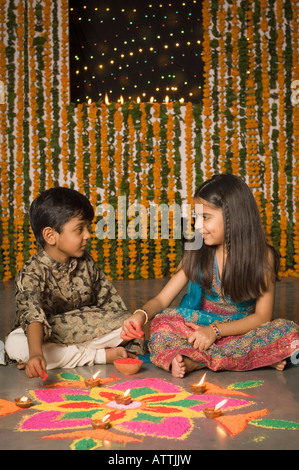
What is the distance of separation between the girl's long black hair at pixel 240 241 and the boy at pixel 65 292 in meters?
0.52

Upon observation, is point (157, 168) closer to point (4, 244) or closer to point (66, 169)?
point (66, 169)

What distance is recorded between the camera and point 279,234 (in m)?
5.35

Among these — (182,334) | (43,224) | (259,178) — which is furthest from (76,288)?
(259,178)

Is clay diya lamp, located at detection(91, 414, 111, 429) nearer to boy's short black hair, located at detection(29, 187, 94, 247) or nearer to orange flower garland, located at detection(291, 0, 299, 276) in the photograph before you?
boy's short black hair, located at detection(29, 187, 94, 247)

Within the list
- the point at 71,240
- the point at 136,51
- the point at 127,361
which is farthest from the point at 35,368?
the point at 136,51

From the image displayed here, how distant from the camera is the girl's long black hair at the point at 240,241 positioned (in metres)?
2.31

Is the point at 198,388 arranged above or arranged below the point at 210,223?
below

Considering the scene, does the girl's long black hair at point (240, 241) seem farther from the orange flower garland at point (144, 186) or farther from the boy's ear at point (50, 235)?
the orange flower garland at point (144, 186)

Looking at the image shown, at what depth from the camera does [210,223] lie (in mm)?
2326

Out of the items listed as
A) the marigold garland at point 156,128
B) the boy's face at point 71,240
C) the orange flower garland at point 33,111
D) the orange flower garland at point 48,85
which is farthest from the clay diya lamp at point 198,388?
the orange flower garland at point 48,85

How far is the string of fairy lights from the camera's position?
17.2 ft

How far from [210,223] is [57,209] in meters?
0.64

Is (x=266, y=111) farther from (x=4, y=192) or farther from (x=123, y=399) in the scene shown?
(x=123, y=399)

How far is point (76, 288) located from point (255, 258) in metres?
0.77
